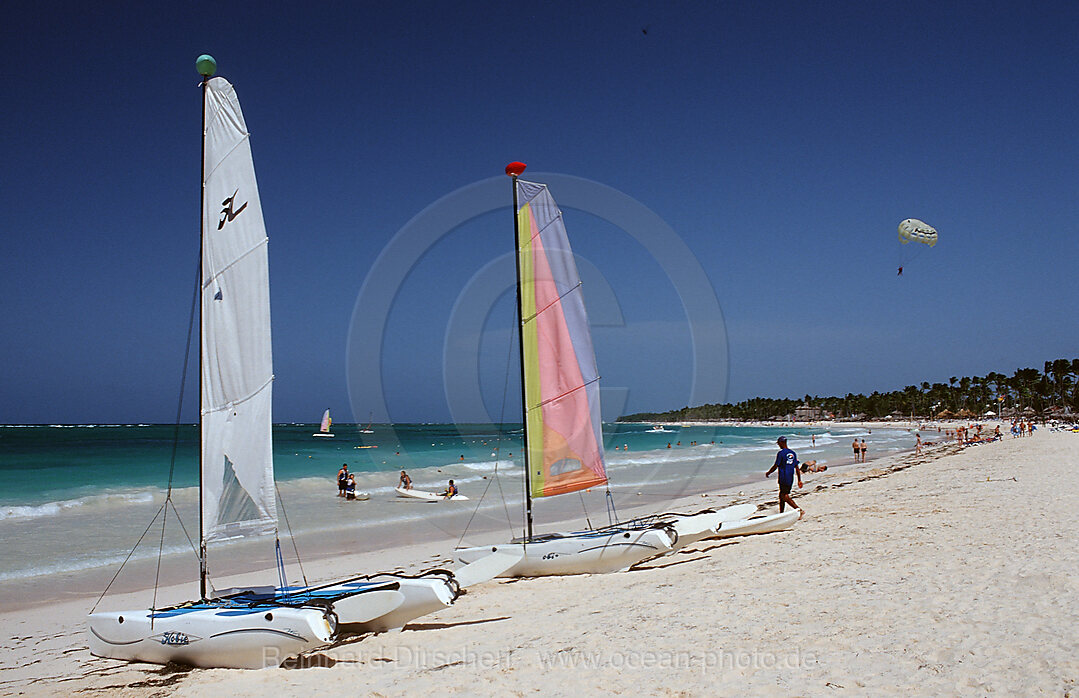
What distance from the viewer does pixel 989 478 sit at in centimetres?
1598

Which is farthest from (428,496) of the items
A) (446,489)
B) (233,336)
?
(233,336)

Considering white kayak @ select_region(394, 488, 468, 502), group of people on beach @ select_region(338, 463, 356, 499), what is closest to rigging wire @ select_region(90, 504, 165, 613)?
group of people on beach @ select_region(338, 463, 356, 499)

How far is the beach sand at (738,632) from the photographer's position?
14.4 feet

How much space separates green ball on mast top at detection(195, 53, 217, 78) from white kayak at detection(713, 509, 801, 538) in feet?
29.8

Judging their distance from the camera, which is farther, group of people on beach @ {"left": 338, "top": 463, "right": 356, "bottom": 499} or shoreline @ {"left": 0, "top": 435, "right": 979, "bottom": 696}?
group of people on beach @ {"left": 338, "top": 463, "right": 356, "bottom": 499}

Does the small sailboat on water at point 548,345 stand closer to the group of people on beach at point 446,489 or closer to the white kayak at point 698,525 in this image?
the white kayak at point 698,525

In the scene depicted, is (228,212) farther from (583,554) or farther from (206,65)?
(583,554)

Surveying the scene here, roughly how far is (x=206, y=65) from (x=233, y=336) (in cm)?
280

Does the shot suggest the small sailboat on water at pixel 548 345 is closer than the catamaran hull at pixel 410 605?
No

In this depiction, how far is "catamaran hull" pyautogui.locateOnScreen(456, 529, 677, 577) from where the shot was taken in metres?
8.95

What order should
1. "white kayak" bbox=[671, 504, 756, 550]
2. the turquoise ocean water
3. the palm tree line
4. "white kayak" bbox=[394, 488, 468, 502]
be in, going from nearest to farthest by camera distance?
"white kayak" bbox=[671, 504, 756, 550] < the turquoise ocean water < "white kayak" bbox=[394, 488, 468, 502] < the palm tree line

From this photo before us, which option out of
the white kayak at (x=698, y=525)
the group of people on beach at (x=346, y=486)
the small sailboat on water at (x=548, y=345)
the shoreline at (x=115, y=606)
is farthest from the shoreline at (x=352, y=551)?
the white kayak at (x=698, y=525)

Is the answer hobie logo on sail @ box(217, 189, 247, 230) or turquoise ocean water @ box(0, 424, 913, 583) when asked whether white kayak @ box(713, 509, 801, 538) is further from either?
hobie logo on sail @ box(217, 189, 247, 230)

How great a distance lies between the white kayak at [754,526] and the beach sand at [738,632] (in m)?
A: 0.62
